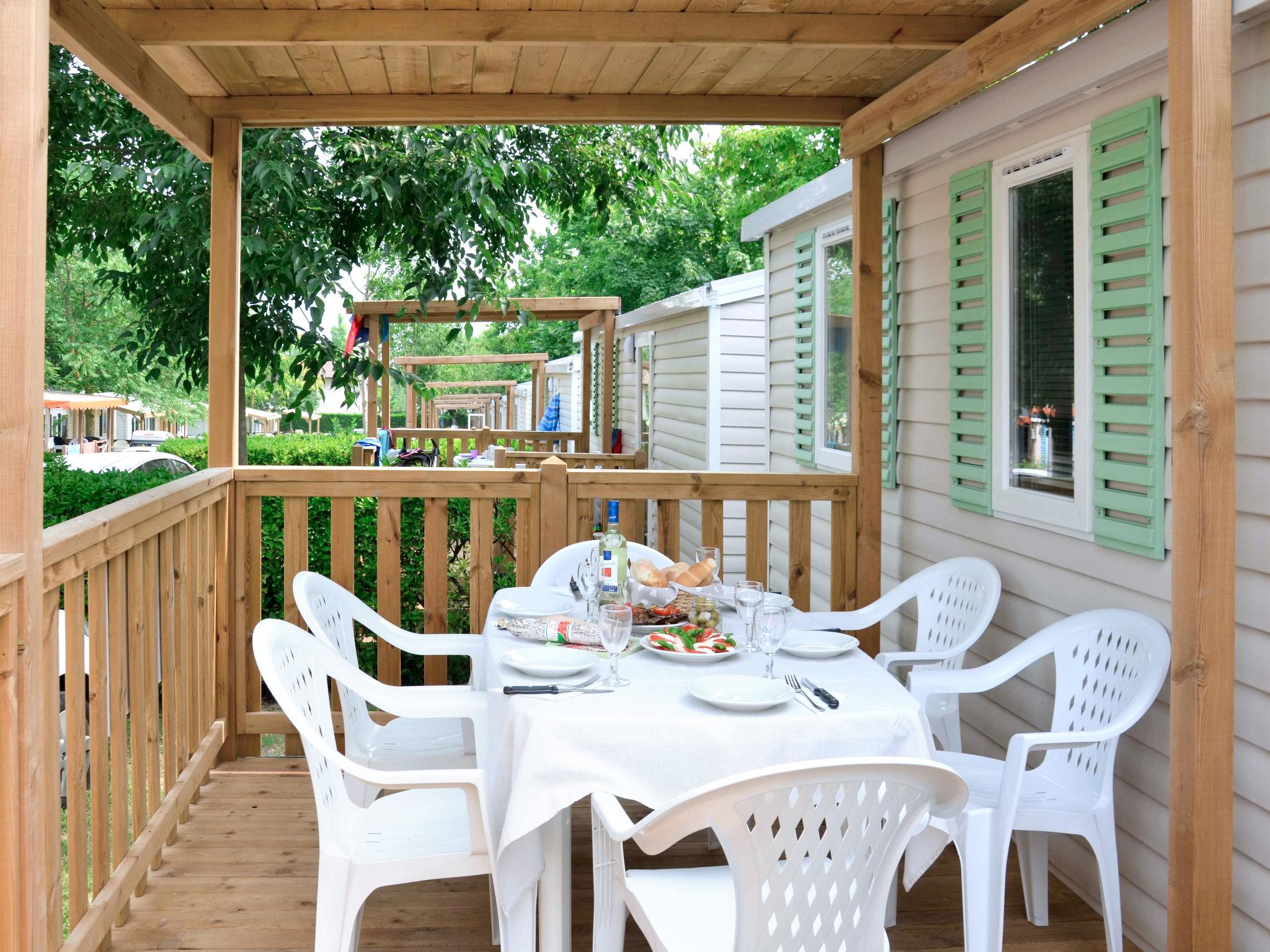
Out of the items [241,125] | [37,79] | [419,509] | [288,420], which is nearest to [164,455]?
[288,420]

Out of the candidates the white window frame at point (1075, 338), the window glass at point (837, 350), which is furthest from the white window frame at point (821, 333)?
the white window frame at point (1075, 338)

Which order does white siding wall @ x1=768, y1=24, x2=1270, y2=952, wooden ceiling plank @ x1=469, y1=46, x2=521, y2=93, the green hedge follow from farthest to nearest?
the green hedge → wooden ceiling plank @ x1=469, y1=46, x2=521, y2=93 → white siding wall @ x1=768, y1=24, x2=1270, y2=952

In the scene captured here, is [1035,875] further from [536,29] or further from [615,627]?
[536,29]

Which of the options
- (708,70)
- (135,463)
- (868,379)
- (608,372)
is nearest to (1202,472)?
(868,379)

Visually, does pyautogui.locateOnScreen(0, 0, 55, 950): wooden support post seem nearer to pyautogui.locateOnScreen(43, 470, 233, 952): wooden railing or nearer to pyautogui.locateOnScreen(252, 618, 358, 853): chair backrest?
pyautogui.locateOnScreen(43, 470, 233, 952): wooden railing

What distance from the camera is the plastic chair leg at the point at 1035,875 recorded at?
3.10 metres

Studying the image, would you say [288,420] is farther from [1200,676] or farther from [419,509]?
[1200,676]

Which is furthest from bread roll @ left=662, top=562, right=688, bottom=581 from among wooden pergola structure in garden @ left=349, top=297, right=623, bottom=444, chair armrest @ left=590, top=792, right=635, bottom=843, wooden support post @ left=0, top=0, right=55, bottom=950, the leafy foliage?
wooden pergola structure in garden @ left=349, top=297, right=623, bottom=444

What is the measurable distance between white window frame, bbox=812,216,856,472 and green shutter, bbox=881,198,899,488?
33.3 inches

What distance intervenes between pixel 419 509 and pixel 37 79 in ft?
16.8

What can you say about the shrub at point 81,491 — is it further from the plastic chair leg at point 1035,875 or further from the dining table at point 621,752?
the plastic chair leg at point 1035,875

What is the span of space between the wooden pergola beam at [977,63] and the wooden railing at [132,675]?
277 cm

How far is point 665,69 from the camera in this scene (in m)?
4.16

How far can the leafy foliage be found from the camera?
7.30 meters
